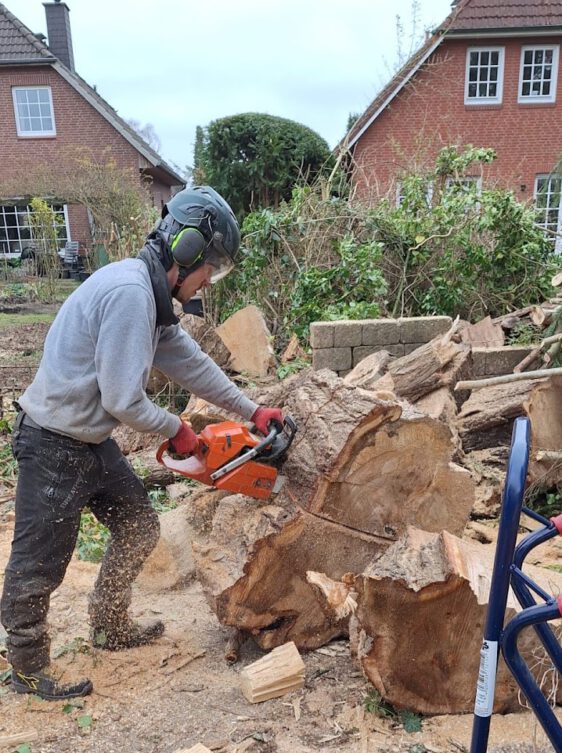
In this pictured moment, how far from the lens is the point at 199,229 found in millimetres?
2418

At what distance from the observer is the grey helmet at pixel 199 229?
240 centimetres

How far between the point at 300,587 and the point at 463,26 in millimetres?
16591

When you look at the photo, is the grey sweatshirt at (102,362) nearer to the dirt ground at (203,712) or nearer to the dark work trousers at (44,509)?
the dark work trousers at (44,509)

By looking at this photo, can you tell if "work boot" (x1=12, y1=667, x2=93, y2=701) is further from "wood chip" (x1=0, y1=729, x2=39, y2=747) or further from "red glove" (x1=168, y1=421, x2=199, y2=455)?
"red glove" (x1=168, y1=421, x2=199, y2=455)

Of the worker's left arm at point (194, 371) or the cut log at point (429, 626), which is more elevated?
the worker's left arm at point (194, 371)

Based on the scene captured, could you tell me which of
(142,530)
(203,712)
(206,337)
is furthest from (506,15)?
(203,712)

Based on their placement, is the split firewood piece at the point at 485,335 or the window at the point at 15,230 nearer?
the split firewood piece at the point at 485,335

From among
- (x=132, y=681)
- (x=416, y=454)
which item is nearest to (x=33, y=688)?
(x=132, y=681)

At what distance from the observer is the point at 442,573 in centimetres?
209

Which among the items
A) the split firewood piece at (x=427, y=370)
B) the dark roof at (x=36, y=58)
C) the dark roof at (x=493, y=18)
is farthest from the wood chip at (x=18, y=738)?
the dark roof at (x=36, y=58)

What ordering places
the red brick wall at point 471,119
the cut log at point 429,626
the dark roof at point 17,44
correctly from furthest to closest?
the dark roof at point 17,44 < the red brick wall at point 471,119 < the cut log at point 429,626

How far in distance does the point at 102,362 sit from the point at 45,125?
1950 cm

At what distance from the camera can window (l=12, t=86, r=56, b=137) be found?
18.8 metres

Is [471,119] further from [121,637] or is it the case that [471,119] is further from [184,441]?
[121,637]
